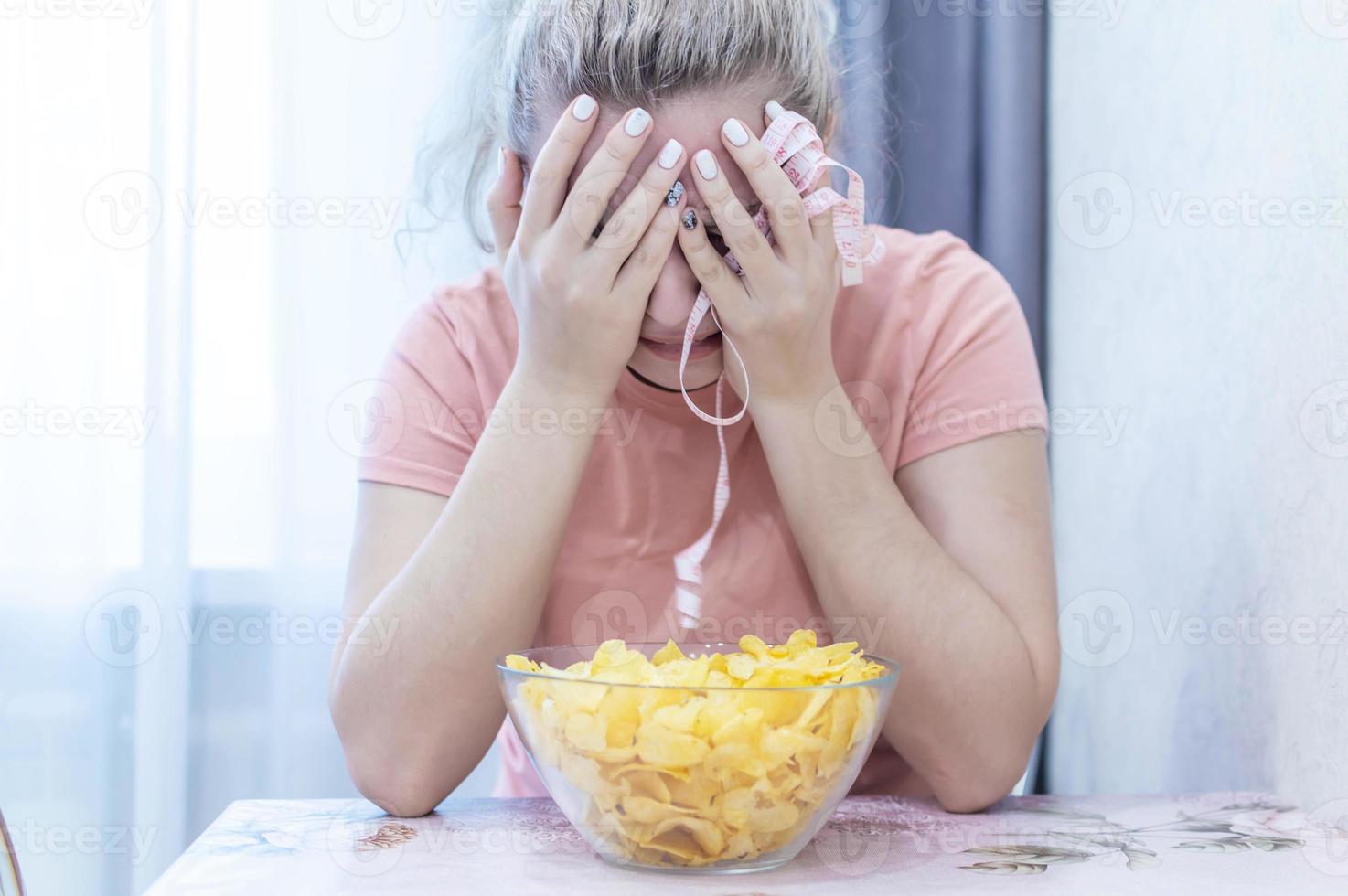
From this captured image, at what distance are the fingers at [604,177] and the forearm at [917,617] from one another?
0.61 ft

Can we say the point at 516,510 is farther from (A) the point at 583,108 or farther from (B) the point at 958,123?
(B) the point at 958,123

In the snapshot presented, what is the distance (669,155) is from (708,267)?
8 cm

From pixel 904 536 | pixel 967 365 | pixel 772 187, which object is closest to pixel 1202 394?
pixel 967 365

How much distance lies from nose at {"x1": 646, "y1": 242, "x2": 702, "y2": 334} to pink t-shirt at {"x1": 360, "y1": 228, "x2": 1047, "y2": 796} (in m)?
0.12

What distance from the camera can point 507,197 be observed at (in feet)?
2.93

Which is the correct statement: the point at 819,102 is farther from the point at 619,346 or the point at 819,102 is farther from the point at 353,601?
the point at 353,601

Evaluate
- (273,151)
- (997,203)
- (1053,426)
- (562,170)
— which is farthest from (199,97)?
(1053,426)

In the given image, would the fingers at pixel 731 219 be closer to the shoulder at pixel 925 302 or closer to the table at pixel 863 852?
the shoulder at pixel 925 302

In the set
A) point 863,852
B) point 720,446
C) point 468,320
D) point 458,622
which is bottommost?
point 863,852

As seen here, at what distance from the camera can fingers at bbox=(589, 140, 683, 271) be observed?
2.49ft

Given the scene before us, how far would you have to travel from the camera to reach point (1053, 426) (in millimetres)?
1385

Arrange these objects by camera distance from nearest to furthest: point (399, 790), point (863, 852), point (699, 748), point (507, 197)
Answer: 1. point (699, 748)
2. point (863, 852)
3. point (399, 790)
4. point (507, 197)

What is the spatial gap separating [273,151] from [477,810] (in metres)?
1.00

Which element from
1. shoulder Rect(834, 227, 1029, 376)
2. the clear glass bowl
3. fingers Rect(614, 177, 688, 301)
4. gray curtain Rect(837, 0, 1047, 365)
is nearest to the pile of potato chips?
the clear glass bowl
